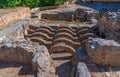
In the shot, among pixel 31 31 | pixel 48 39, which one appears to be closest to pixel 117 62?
pixel 48 39

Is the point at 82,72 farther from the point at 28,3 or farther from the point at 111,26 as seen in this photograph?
the point at 28,3

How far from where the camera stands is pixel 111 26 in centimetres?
716

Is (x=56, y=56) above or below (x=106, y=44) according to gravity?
below

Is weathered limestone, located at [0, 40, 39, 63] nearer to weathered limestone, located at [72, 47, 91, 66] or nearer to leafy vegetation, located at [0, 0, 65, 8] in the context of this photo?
weathered limestone, located at [72, 47, 91, 66]

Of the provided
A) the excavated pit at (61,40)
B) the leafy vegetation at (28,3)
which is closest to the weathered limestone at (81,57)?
the excavated pit at (61,40)

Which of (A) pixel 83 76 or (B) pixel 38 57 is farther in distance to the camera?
(B) pixel 38 57

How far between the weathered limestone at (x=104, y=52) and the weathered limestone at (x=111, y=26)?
1092mm

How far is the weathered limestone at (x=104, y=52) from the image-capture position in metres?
5.17

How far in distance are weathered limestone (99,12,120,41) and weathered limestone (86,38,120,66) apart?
3.58 feet

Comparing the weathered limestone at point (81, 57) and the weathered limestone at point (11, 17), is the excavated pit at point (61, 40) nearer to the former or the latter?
the weathered limestone at point (81, 57)

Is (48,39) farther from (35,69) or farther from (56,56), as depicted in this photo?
(35,69)

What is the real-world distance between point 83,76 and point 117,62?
4.03 ft

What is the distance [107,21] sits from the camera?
7566 millimetres

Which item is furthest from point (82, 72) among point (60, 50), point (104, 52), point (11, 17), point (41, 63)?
point (11, 17)
